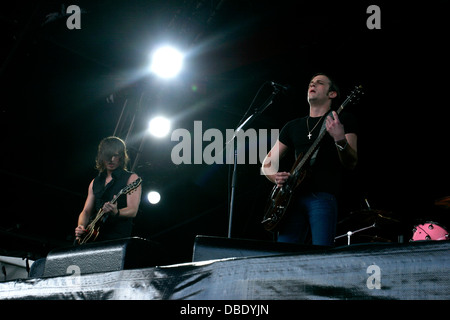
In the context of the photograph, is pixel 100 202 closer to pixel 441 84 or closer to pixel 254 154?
pixel 254 154

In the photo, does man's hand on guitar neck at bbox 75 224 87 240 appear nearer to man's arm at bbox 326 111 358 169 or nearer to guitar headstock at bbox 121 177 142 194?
guitar headstock at bbox 121 177 142 194

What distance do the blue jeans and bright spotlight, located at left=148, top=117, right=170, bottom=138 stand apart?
354 cm

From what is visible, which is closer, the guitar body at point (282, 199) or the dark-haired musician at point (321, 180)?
the dark-haired musician at point (321, 180)

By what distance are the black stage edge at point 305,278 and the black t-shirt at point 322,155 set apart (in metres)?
1.64

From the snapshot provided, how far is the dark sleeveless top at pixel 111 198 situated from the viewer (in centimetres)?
341

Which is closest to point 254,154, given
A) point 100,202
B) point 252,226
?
point 252,226

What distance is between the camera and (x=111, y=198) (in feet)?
11.9

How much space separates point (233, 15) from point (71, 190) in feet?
15.7

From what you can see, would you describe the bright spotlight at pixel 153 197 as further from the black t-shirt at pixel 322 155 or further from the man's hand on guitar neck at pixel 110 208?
Answer: the black t-shirt at pixel 322 155

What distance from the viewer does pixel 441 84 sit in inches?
183

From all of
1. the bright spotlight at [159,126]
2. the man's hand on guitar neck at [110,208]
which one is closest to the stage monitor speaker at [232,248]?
the man's hand on guitar neck at [110,208]

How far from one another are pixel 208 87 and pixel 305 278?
192 inches

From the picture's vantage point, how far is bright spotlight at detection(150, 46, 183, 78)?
192 inches
